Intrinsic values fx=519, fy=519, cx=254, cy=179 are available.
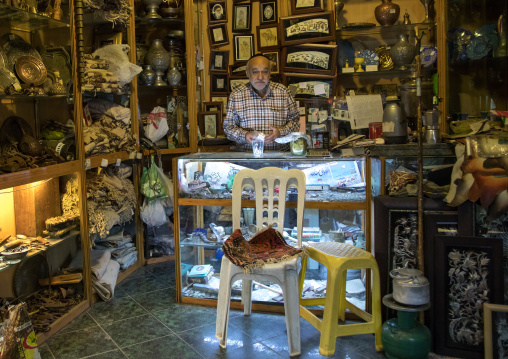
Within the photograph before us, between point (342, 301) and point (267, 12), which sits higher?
point (267, 12)

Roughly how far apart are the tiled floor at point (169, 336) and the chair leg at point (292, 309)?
3.4 inches

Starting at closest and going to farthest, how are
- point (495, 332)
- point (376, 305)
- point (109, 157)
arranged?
point (495, 332), point (376, 305), point (109, 157)

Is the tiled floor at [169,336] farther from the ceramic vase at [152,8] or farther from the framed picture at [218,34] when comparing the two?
the framed picture at [218,34]

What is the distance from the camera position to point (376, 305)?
3.06 m

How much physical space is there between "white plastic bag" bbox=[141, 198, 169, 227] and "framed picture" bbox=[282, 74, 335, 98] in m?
1.71

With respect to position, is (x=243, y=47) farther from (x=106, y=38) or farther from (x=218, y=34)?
(x=106, y=38)

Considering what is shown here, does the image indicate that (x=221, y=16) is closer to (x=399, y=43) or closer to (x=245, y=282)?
(x=399, y=43)

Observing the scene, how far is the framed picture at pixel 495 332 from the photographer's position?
2.77m

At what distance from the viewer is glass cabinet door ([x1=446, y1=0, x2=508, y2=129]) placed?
386 cm

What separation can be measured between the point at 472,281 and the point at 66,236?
2.67 metres

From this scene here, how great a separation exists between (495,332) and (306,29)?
3.34 meters

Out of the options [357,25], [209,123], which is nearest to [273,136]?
[209,123]

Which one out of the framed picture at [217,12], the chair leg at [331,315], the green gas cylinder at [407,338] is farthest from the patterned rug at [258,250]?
the framed picture at [217,12]

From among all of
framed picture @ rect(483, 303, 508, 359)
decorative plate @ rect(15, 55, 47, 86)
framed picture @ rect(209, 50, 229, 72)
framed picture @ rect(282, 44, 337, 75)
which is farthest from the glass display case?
framed picture @ rect(209, 50, 229, 72)
